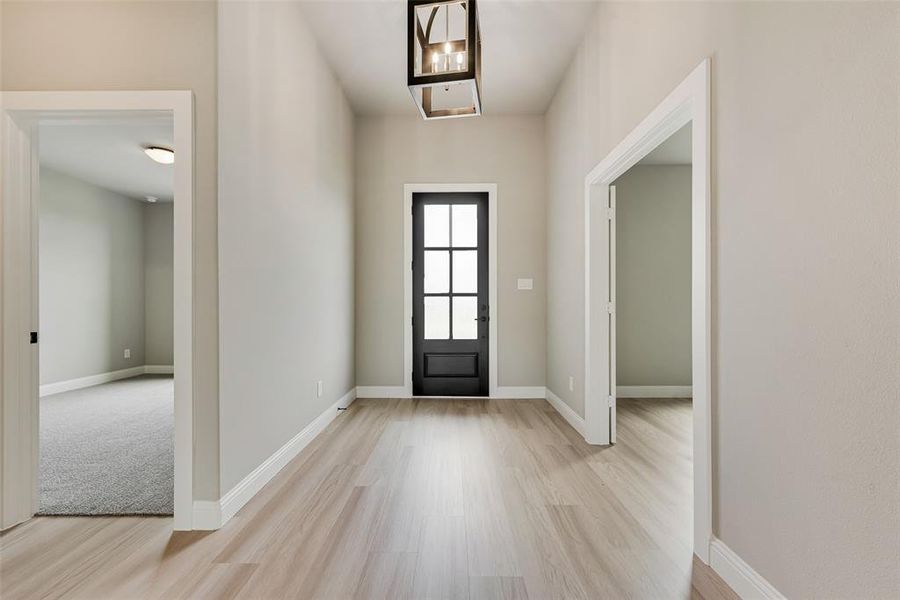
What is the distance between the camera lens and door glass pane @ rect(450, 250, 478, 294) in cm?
509

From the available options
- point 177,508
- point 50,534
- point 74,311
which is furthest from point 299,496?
point 74,311

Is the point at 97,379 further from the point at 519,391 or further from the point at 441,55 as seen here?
the point at 441,55

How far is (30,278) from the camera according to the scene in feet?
7.37

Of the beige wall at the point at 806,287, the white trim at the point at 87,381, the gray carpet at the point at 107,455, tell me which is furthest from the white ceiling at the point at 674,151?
the white trim at the point at 87,381

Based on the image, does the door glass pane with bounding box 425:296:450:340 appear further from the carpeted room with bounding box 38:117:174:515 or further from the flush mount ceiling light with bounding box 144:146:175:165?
the flush mount ceiling light with bounding box 144:146:175:165

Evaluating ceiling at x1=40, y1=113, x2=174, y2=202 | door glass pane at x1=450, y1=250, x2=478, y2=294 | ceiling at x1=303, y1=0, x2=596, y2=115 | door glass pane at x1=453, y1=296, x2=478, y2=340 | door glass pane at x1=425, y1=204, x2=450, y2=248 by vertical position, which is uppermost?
ceiling at x1=303, y1=0, x2=596, y2=115

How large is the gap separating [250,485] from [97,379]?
18.4ft

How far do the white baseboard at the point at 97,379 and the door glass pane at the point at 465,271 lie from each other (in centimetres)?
514

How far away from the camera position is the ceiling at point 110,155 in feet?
15.0

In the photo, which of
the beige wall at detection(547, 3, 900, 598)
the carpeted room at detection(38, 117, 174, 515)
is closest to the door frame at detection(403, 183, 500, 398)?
the carpeted room at detection(38, 117, 174, 515)

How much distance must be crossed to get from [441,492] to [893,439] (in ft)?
6.50

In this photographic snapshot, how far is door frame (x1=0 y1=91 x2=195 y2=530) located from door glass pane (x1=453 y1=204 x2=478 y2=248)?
3285 millimetres

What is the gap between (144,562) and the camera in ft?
6.01

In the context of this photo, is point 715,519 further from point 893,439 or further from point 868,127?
point 868,127
